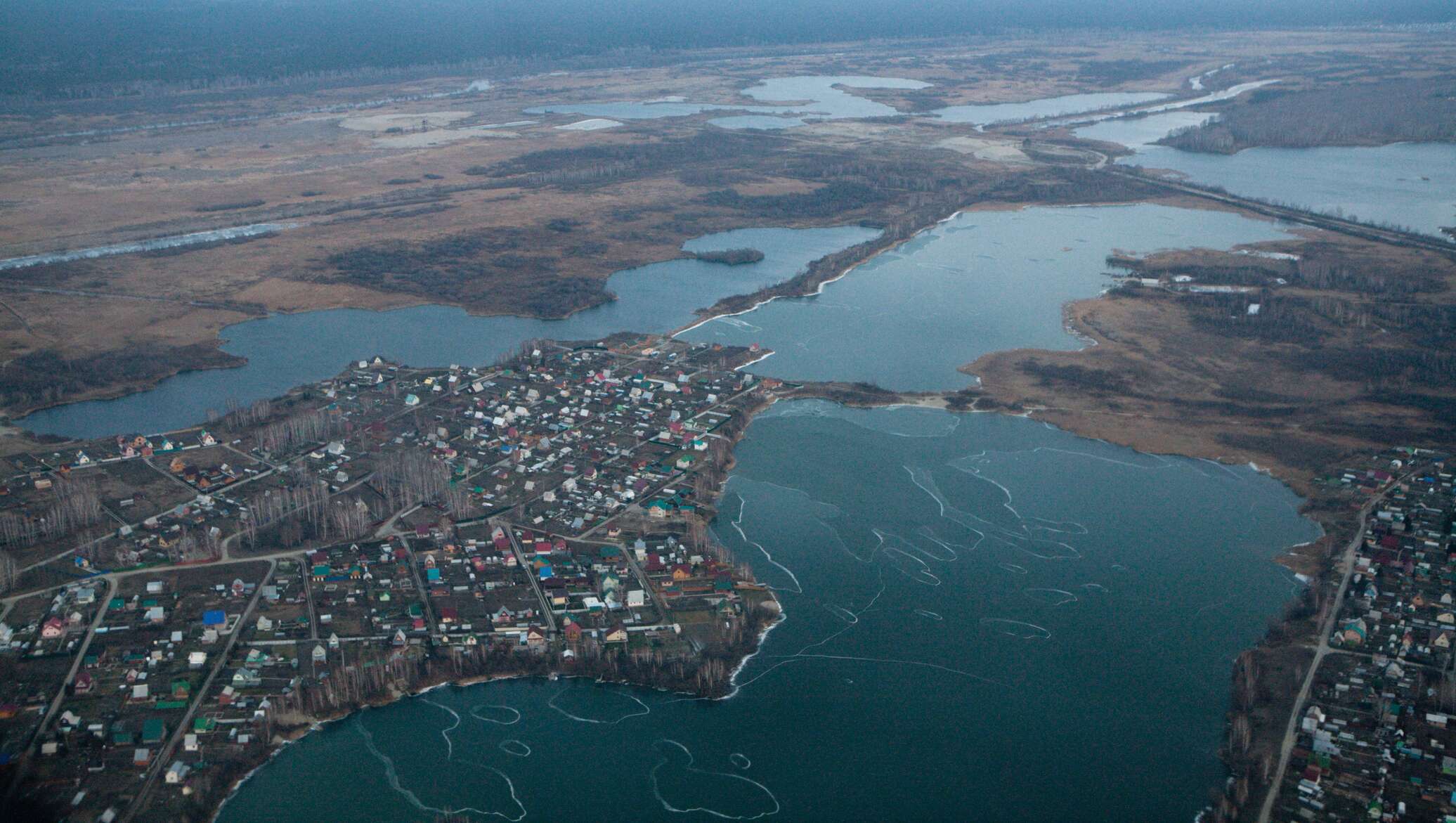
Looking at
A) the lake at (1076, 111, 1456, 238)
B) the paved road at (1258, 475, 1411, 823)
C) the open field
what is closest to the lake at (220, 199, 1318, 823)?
the paved road at (1258, 475, 1411, 823)

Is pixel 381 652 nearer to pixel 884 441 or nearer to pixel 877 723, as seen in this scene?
pixel 877 723

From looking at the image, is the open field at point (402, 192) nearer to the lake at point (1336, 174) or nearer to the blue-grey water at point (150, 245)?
the blue-grey water at point (150, 245)

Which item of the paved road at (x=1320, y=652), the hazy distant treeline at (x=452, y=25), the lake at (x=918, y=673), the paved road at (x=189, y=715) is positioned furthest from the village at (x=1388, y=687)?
the hazy distant treeline at (x=452, y=25)

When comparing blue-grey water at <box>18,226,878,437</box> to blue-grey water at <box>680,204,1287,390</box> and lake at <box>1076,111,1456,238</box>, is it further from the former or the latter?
lake at <box>1076,111,1456,238</box>

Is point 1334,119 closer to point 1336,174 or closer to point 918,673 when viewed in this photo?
point 1336,174

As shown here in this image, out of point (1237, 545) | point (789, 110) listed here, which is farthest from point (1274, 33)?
point (1237, 545)

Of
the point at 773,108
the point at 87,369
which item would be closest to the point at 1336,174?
the point at 773,108
